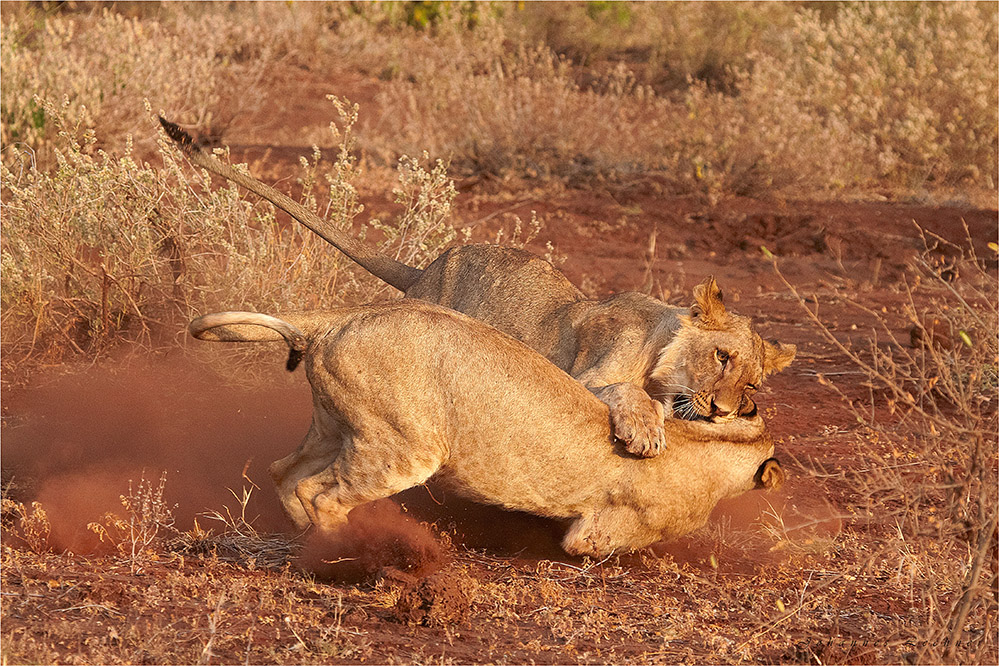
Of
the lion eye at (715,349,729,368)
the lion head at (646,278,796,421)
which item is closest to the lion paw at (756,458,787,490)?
the lion head at (646,278,796,421)

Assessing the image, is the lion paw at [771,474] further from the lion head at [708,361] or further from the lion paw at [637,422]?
the lion paw at [637,422]

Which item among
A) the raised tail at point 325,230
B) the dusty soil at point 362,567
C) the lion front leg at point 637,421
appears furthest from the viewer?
the raised tail at point 325,230

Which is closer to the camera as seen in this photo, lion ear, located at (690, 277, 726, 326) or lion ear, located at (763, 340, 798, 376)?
lion ear, located at (690, 277, 726, 326)

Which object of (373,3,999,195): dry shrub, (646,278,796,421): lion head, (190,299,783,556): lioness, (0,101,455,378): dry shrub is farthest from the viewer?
(373,3,999,195): dry shrub

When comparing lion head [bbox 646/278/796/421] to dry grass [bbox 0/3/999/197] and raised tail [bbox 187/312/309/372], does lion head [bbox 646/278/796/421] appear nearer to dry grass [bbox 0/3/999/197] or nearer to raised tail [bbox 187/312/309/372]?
raised tail [bbox 187/312/309/372]

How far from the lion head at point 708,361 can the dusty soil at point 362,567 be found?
40 centimetres

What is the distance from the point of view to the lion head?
16.9ft

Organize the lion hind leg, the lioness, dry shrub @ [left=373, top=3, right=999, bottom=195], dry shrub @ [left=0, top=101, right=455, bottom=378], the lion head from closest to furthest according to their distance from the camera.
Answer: the lioness < the lion hind leg < the lion head < dry shrub @ [left=0, top=101, right=455, bottom=378] < dry shrub @ [left=373, top=3, right=999, bottom=195]

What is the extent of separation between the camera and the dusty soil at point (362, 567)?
3947mm

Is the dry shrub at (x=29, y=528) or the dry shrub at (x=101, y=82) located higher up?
the dry shrub at (x=101, y=82)

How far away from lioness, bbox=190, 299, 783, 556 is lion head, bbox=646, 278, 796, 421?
46 cm

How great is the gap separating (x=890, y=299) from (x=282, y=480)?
6.74 meters

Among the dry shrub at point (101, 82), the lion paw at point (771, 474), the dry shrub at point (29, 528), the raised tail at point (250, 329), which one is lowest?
the dry shrub at point (29, 528)

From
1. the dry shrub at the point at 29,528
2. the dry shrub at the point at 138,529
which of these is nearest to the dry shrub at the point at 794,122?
the dry shrub at the point at 138,529
